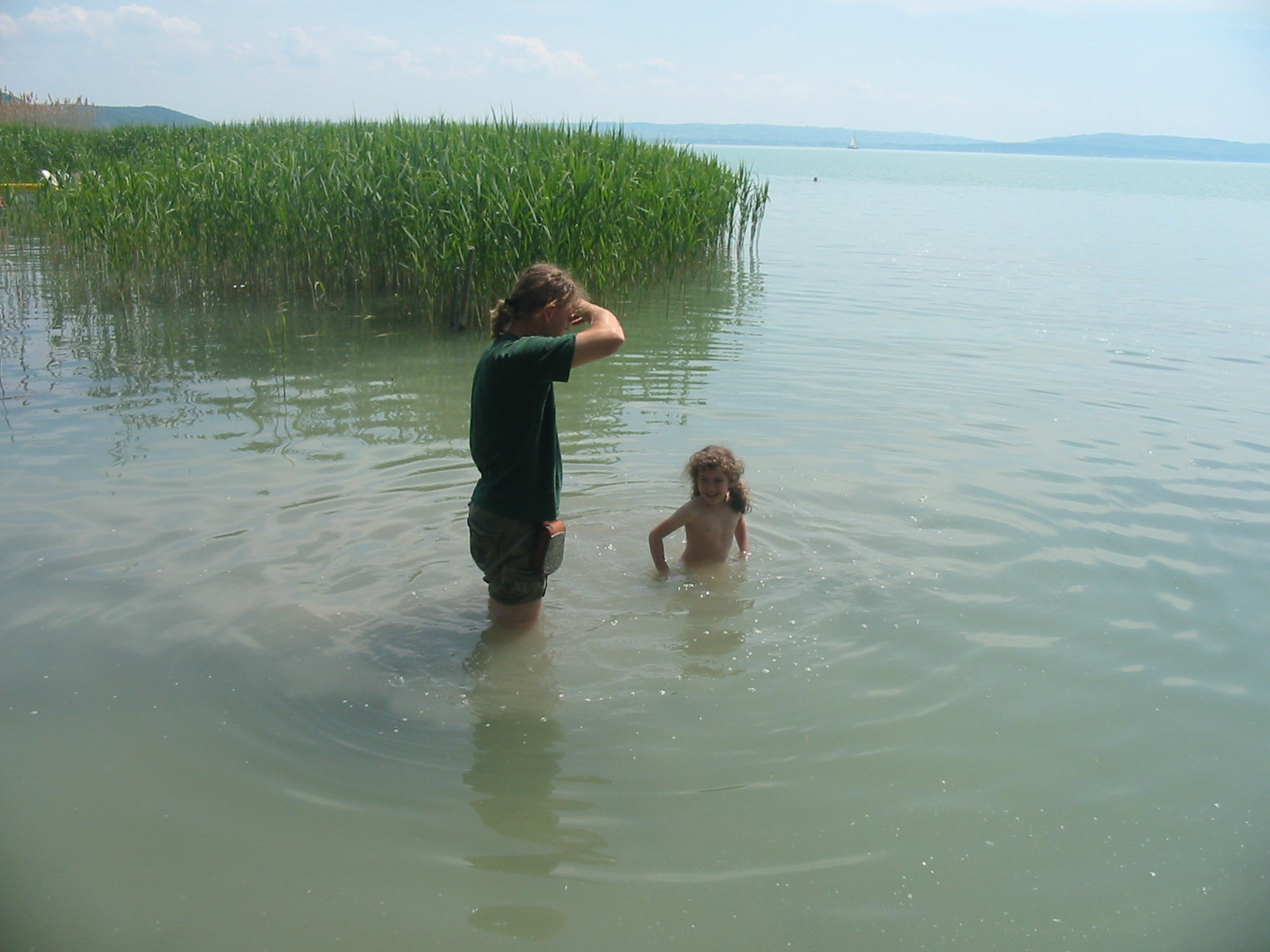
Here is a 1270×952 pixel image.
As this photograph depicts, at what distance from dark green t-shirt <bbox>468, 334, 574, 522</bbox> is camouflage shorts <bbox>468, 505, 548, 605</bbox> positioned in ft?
0.15

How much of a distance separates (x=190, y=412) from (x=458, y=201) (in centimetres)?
421

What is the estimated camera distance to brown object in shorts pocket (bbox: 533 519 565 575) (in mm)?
3949

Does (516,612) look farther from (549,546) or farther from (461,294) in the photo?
(461,294)

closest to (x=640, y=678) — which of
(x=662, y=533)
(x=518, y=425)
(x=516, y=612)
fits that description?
(x=516, y=612)

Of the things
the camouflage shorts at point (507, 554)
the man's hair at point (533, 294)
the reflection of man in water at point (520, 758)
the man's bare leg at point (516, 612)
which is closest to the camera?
the reflection of man in water at point (520, 758)

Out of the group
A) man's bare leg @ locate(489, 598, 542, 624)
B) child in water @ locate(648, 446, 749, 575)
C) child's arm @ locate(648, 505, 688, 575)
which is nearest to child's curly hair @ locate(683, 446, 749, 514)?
child in water @ locate(648, 446, 749, 575)

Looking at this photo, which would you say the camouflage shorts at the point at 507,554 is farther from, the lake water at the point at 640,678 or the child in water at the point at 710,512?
the child in water at the point at 710,512

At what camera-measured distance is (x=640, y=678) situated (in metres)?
4.29

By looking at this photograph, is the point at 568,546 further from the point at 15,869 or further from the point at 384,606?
the point at 15,869

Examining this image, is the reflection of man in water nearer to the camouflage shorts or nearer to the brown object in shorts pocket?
the camouflage shorts

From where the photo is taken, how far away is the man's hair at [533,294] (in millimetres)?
3709

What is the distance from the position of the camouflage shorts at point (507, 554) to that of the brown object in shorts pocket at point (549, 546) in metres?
0.01

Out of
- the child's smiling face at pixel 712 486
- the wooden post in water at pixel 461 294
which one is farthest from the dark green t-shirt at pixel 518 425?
the wooden post in water at pixel 461 294

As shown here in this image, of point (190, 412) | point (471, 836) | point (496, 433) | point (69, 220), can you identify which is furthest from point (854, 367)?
point (69, 220)
